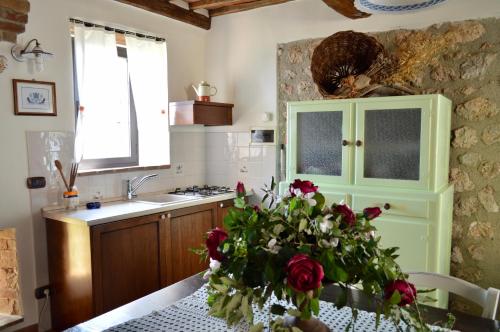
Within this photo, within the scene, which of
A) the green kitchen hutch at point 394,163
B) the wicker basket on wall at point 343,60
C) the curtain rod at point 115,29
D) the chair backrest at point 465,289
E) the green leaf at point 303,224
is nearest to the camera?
the green leaf at point 303,224

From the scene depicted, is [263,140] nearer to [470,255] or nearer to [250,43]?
[250,43]

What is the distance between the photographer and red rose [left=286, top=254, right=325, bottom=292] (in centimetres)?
81

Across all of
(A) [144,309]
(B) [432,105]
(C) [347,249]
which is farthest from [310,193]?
(B) [432,105]

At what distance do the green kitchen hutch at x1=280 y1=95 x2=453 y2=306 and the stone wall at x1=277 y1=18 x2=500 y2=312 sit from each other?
146 millimetres

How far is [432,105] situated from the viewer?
227 centimetres

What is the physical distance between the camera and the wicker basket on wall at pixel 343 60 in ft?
8.76

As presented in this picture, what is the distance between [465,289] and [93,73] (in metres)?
2.74

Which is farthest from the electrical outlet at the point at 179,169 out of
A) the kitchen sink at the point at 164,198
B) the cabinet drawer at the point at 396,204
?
the cabinet drawer at the point at 396,204

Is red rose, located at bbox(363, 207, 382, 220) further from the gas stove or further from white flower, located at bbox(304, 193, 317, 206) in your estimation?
the gas stove

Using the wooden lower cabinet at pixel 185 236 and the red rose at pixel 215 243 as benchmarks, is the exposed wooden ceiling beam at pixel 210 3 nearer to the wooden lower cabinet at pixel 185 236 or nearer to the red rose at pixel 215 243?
the wooden lower cabinet at pixel 185 236

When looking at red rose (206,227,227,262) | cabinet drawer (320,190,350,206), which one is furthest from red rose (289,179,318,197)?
cabinet drawer (320,190,350,206)

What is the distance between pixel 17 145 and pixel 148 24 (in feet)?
4.87

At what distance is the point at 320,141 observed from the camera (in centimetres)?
266

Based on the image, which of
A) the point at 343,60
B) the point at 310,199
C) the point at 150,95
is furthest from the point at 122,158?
the point at 310,199
